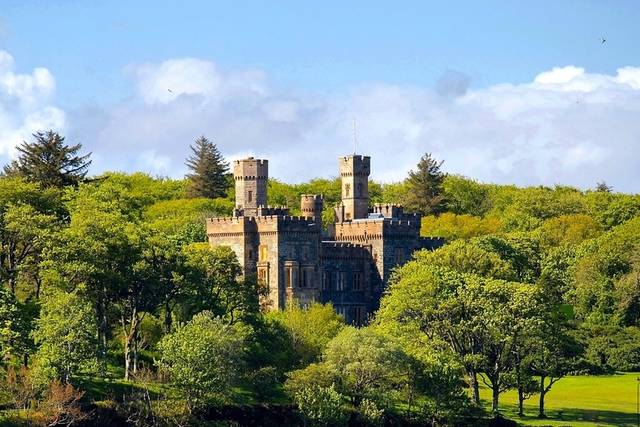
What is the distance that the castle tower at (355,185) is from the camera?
357 feet

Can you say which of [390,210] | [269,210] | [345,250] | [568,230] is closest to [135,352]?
[269,210]

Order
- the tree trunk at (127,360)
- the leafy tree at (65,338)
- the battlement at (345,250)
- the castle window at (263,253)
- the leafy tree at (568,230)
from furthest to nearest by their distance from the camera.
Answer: the leafy tree at (568,230)
the battlement at (345,250)
the castle window at (263,253)
the tree trunk at (127,360)
the leafy tree at (65,338)

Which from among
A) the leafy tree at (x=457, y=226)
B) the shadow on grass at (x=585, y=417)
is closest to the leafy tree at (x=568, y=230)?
the leafy tree at (x=457, y=226)

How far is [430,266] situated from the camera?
92000 mm

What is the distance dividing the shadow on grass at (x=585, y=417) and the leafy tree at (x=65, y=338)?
76.2 ft

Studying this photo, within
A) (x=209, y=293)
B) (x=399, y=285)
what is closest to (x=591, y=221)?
(x=399, y=285)

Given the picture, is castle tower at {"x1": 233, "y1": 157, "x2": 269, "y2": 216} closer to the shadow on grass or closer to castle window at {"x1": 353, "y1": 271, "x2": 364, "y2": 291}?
castle window at {"x1": 353, "y1": 271, "x2": 364, "y2": 291}

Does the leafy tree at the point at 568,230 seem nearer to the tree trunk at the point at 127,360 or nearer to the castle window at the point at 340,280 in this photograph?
the castle window at the point at 340,280

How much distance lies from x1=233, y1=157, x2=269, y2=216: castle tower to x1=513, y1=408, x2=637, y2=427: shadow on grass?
25674mm

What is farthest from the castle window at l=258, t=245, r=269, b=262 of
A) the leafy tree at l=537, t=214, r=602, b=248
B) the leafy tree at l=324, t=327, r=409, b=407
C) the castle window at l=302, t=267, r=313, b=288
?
the leafy tree at l=537, t=214, r=602, b=248

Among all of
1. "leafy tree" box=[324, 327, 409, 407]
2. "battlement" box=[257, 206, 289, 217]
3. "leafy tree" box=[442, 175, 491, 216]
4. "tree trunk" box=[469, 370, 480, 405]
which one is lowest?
"tree trunk" box=[469, 370, 480, 405]

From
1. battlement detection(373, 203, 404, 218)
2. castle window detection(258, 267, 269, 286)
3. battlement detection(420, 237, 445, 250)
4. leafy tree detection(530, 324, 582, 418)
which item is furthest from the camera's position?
battlement detection(373, 203, 404, 218)

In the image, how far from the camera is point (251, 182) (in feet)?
338

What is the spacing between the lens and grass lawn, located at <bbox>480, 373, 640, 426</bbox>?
83.0m
